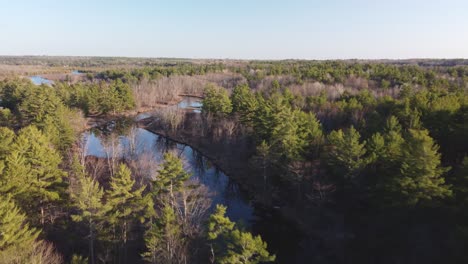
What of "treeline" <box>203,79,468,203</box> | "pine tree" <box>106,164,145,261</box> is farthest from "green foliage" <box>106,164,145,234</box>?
"treeline" <box>203,79,468,203</box>

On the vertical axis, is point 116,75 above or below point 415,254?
above

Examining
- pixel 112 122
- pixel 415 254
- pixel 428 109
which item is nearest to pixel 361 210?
pixel 415 254

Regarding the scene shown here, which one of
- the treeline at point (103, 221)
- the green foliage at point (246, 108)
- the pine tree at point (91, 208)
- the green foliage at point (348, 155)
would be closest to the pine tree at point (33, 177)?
the treeline at point (103, 221)

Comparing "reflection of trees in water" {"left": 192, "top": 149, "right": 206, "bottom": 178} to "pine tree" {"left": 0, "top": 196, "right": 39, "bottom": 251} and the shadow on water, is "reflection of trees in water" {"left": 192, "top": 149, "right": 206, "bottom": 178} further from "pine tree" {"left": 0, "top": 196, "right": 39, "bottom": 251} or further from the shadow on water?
"pine tree" {"left": 0, "top": 196, "right": 39, "bottom": 251}

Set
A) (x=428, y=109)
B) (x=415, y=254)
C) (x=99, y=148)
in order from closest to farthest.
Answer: (x=415, y=254) < (x=428, y=109) < (x=99, y=148)

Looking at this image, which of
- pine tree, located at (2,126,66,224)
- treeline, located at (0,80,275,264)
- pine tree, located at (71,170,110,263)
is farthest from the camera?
pine tree, located at (2,126,66,224)

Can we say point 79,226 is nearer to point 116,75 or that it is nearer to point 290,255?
point 290,255

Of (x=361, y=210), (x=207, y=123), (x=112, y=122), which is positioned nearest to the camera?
(x=361, y=210)

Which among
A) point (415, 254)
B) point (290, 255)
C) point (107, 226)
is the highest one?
point (107, 226)

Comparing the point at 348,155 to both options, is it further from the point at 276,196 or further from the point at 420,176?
the point at 276,196
